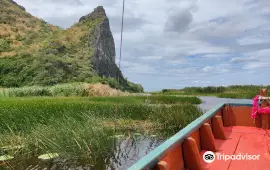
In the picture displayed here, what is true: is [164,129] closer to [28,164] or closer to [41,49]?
[28,164]

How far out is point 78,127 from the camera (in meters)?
7.95

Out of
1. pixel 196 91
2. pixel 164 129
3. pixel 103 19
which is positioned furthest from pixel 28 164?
pixel 103 19

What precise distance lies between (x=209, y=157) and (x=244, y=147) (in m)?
0.95

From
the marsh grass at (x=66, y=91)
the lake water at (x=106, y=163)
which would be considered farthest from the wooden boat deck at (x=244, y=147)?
the marsh grass at (x=66, y=91)

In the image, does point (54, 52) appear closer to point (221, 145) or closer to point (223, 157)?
point (221, 145)

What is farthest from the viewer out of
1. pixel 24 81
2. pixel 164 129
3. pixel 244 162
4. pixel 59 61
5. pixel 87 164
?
pixel 59 61

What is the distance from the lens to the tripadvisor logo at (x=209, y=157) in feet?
14.0

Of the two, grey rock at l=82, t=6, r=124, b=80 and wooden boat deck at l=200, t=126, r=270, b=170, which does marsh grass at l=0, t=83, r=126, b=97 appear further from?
wooden boat deck at l=200, t=126, r=270, b=170

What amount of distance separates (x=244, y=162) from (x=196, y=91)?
44.8 metres

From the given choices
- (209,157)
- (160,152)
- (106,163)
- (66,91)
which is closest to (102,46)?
(66,91)

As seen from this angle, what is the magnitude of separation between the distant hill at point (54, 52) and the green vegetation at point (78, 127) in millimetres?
27143

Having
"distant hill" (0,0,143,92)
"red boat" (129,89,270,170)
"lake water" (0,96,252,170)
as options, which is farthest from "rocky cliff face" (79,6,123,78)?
"red boat" (129,89,270,170)

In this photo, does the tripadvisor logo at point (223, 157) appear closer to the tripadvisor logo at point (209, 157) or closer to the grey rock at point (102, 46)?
the tripadvisor logo at point (209, 157)

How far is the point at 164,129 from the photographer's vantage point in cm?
1191
